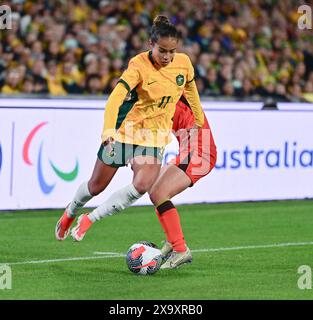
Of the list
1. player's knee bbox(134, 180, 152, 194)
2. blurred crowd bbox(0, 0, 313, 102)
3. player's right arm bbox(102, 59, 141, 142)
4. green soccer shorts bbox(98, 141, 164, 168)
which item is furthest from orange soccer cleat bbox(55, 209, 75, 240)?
blurred crowd bbox(0, 0, 313, 102)

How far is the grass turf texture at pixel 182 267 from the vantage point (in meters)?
7.48

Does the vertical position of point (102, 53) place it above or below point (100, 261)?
above

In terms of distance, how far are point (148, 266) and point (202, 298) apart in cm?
114

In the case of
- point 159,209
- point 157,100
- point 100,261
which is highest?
point 157,100

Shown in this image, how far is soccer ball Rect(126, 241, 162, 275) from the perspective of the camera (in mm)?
8242

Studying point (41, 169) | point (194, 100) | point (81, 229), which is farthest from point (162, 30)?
point (41, 169)

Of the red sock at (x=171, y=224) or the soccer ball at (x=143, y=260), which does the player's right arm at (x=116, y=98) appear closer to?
the red sock at (x=171, y=224)

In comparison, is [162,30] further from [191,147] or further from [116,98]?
[191,147]

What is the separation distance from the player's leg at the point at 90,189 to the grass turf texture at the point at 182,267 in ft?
1.02

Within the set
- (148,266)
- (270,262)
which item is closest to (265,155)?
(270,262)

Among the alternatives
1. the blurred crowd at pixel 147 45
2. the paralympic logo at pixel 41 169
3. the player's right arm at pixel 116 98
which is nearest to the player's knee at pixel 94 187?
the player's right arm at pixel 116 98

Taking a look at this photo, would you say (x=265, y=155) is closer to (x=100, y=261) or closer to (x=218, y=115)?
(x=218, y=115)

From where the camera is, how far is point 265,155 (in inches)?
547

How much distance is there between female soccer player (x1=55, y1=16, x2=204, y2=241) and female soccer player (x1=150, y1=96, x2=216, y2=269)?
8.1 inches
